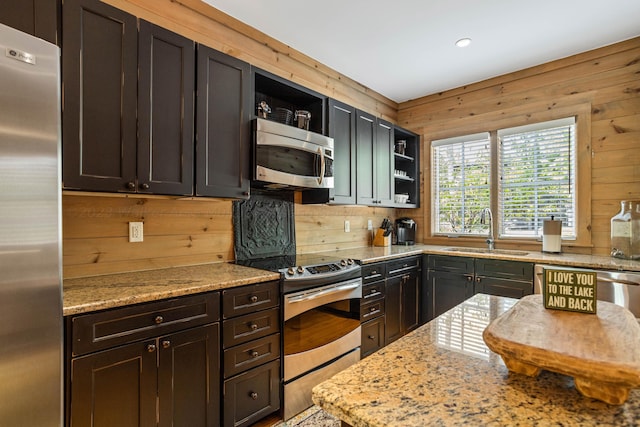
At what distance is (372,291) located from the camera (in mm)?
2822

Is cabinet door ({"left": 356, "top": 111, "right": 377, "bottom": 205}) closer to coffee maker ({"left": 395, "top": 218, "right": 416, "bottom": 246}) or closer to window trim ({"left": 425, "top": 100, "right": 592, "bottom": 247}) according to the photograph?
coffee maker ({"left": 395, "top": 218, "right": 416, "bottom": 246})

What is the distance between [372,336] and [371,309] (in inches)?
9.4

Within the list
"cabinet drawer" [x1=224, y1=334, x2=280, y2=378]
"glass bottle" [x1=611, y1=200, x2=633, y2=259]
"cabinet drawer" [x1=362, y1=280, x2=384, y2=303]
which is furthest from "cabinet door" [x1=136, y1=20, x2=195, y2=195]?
"glass bottle" [x1=611, y1=200, x2=633, y2=259]

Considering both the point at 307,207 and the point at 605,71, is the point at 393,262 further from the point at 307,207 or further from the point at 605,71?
the point at 605,71

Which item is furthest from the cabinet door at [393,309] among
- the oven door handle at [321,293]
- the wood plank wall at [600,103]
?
the wood plank wall at [600,103]

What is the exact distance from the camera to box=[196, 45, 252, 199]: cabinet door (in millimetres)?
1977

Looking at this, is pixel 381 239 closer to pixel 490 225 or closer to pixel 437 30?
pixel 490 225

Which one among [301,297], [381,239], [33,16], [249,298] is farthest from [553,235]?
[33,16]

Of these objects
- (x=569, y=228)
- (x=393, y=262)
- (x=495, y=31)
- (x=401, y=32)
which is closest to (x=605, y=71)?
(x=495, y=31)

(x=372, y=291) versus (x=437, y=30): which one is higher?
(x=437, y=30)

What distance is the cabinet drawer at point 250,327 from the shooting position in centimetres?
176

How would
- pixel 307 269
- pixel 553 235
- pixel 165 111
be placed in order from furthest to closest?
1. pixel 553 235
2. pixel 307 269
3. pixel 165 111

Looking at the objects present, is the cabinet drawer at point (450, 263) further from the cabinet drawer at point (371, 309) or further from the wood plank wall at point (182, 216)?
the wood plank wall at point (182, 216)

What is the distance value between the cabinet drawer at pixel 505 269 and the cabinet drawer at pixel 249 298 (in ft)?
6.91
